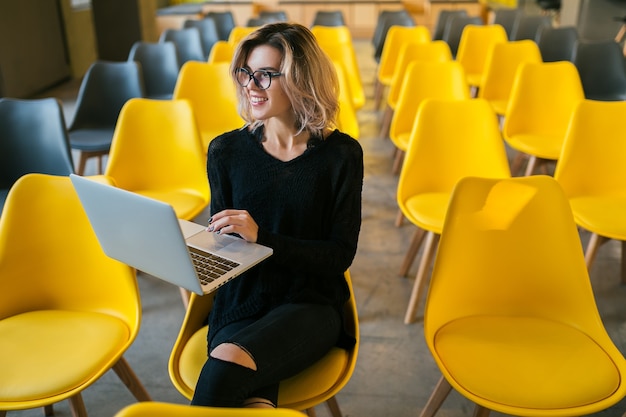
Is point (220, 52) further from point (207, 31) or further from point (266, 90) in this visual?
point (266, 90)

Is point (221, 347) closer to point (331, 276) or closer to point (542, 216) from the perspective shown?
point (331, 276)

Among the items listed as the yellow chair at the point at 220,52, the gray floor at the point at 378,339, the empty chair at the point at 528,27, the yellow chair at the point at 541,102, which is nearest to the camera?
the gray floor at the point at 378,339

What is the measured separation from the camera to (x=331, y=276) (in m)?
1.60

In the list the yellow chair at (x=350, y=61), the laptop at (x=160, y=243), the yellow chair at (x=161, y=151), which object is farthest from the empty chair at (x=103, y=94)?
the laptop at (x=160, y=243)

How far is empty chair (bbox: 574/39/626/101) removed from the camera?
14.8ft

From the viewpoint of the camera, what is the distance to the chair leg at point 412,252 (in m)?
2.83

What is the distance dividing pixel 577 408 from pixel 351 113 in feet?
8.08

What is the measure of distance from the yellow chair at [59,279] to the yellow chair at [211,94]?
75.3 inches

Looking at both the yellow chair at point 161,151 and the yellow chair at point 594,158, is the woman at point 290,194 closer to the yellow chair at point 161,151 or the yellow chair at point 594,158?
the yellow chair at point 161,151

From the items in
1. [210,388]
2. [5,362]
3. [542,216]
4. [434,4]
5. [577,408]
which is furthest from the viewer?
[434,4]

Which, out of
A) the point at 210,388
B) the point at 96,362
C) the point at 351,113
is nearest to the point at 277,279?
the point at 210,388

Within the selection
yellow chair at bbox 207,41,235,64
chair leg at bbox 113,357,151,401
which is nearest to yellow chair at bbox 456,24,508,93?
yellow chair at bbox 207,41,235,64

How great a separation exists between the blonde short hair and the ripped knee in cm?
61

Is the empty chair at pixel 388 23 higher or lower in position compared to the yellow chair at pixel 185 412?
lower
